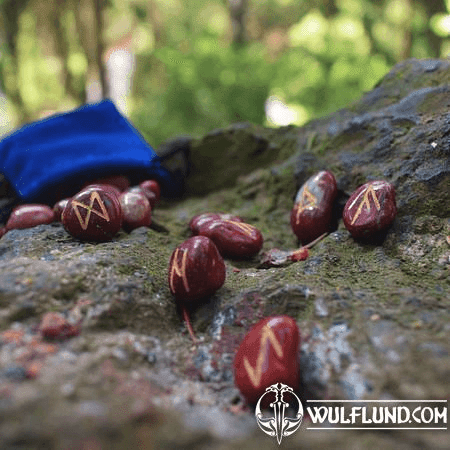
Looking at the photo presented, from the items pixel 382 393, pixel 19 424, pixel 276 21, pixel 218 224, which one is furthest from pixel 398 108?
pixel 276 21

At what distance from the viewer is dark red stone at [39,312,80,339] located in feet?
2.85

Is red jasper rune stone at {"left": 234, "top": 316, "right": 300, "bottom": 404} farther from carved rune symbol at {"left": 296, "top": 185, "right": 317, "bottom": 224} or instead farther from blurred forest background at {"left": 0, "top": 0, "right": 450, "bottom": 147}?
blurred forest background at {"left": 0, "top": 0, "right": 450, "bottom": 147}

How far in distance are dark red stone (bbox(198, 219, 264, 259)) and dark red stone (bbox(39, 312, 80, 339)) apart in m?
0.60

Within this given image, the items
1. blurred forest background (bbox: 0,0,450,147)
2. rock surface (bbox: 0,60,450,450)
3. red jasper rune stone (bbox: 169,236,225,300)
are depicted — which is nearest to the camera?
rock surface (bbox: 0,60,450,450)

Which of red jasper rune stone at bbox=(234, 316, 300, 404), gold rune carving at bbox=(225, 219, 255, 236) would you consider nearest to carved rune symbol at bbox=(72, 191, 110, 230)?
gold rune carving at bbox=(225, 219, 255, 236)

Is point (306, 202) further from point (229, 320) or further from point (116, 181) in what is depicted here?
point (116, 181)

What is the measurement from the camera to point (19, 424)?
0.68m

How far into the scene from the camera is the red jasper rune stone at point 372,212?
129cm

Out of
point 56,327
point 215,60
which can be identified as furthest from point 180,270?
point 215,60

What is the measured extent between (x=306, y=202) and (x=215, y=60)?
2801mm

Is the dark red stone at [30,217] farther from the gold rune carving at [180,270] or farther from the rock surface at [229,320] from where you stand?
the gold rune carving at [180,270]

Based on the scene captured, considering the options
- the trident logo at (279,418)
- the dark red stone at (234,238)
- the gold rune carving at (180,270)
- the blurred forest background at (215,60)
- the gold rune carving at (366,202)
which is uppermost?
the blurred forest background at (215,60)

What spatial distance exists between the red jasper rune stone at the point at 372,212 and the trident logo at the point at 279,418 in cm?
62

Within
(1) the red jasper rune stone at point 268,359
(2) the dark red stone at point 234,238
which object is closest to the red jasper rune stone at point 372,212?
(2) the dark red stone at point 234,238
